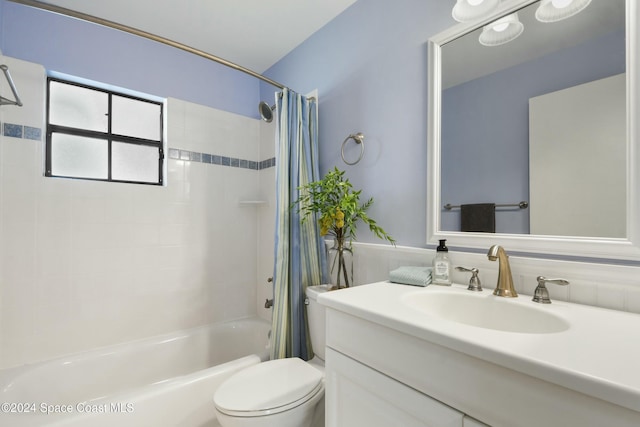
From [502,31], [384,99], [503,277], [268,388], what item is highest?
[502,31]

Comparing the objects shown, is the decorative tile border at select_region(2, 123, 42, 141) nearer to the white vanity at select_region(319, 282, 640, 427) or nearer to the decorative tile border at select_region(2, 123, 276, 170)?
the decorative tile border at select_region(2, 123, 276, 170)

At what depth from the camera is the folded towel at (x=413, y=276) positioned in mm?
1138

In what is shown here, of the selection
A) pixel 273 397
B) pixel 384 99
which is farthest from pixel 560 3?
pixel 273 397

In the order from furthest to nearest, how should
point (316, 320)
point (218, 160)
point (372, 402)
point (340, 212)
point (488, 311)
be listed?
1. point (218, 160)
2. point (316, 320)
3. point (340, 212)
4. point (488, 311)
5. point (372, 402)

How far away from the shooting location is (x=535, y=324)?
0.86 meters

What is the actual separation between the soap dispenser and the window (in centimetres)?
198

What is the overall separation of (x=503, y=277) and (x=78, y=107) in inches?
101

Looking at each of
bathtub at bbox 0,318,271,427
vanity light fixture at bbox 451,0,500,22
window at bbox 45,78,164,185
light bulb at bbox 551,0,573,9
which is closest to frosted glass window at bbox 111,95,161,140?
window at bbox 45,78,164,185

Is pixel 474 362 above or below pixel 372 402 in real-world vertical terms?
above

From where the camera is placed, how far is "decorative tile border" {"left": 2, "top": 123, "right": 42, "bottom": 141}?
1.56 m

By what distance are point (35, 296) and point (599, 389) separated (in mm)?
2411

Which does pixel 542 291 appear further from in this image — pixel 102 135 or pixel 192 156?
pixel 102 135

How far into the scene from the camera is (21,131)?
5.24 feet

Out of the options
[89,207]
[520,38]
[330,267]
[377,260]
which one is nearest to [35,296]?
[89,207]
